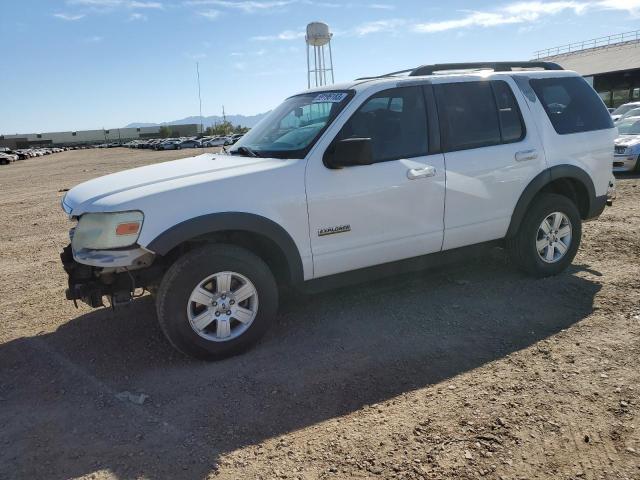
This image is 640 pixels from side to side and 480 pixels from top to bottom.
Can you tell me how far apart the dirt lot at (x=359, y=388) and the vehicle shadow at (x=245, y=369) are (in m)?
0.01

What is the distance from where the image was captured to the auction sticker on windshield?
4590 mm

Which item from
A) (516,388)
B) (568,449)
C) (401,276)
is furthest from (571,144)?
(568,449)

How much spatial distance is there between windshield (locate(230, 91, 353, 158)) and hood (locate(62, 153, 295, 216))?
0.18 metres

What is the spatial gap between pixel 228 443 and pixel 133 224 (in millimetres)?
1573

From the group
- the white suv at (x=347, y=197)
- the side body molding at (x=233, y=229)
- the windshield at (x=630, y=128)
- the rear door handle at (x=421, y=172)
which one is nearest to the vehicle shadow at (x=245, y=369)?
the white suv at (x=347, y=197)

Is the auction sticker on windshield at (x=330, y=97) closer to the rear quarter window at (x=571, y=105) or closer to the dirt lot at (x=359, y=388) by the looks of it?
the dirt lot at (x=359, y=388)

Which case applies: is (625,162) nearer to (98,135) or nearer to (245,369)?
(245,369)

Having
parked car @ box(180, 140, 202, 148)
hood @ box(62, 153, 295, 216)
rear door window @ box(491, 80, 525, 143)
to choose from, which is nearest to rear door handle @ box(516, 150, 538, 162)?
rear door window @ box(491, 80, 525, 143)

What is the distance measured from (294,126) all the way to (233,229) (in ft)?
4.33

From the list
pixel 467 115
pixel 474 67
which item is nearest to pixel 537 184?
pixel 467 115

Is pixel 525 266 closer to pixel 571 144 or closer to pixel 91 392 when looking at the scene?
pixel 571 144

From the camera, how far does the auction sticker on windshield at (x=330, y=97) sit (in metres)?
4.59

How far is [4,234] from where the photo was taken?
945 centimetres

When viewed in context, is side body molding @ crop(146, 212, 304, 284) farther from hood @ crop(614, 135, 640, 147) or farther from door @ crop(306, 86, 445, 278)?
hood @ crop(614, 135, 640, 147)
